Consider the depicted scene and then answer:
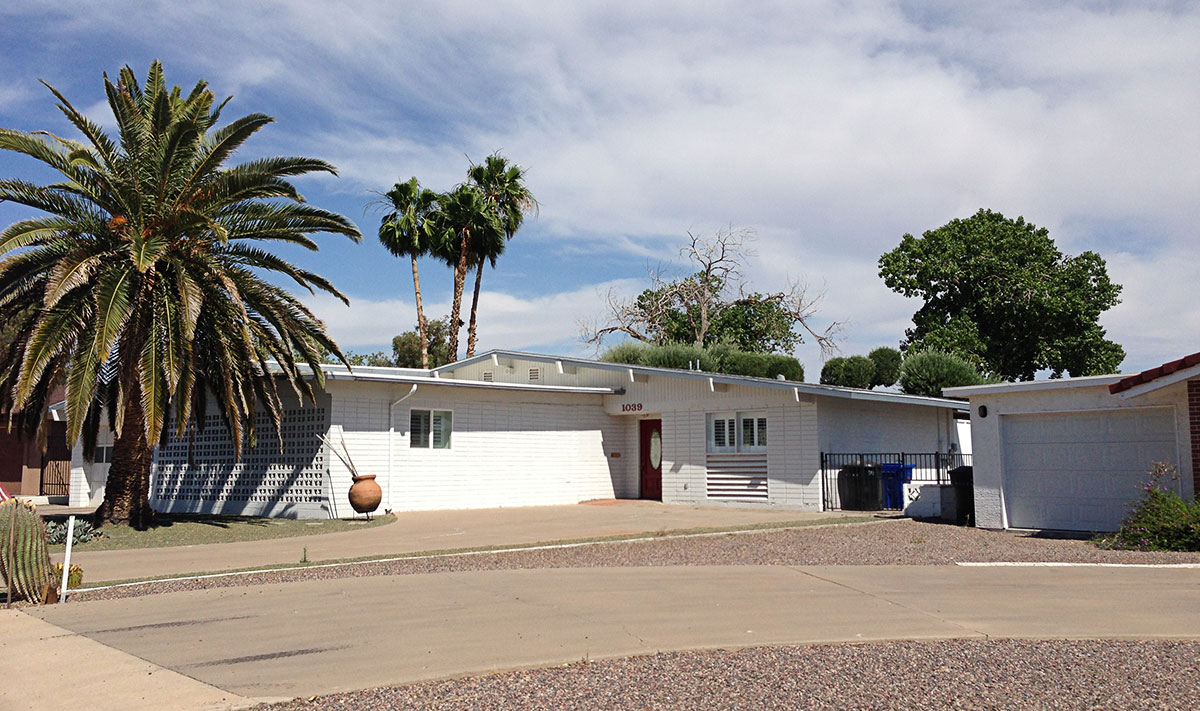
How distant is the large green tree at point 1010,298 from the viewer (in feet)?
139

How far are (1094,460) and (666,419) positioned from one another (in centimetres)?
1152

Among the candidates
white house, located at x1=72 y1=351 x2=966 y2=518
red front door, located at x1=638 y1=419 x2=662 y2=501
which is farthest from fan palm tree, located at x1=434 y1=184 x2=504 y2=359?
red front door, located at x1=638 y1=419 x2=662 y2=501

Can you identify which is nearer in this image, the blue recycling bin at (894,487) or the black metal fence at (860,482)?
the black metal fence at (860,482)

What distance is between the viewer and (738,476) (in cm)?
2311

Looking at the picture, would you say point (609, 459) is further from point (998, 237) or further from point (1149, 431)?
point (998, 237)

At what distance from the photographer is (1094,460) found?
15203mm

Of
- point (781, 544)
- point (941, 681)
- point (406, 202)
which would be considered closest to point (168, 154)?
point (781, 544)

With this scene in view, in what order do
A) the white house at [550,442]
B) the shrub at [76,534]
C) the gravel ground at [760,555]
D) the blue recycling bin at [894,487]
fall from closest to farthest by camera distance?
the gravel ground at [760,555] < the shrub at [76,534] < the white house at [550,442] < the blue recycling bin at [894,487]

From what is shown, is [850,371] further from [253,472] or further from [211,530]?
[211,530]

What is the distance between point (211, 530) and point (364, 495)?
2.95 meters

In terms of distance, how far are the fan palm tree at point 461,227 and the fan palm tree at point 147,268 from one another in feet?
60.9

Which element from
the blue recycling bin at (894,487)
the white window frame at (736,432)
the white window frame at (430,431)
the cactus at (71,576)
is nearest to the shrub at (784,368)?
the white window frame at (736,432)

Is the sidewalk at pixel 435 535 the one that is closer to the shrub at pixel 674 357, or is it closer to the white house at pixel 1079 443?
the white house at pixel 1079 443

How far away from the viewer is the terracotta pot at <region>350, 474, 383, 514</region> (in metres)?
19.1
